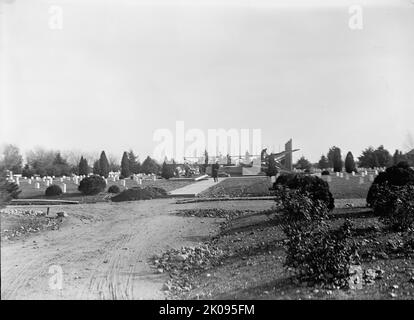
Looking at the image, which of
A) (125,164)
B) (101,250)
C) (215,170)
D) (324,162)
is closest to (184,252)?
(101,250)

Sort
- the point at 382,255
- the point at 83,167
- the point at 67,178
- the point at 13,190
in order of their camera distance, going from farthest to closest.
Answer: the point at 67,178, the point at 83,167, the point at 13,190, the point at 382,255

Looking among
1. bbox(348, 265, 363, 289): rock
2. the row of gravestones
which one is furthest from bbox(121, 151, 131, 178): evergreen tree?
bbox(348, 265, 363, 289): rock

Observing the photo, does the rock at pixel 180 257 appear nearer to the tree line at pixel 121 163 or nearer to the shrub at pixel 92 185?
the tree line at pixel 121 163

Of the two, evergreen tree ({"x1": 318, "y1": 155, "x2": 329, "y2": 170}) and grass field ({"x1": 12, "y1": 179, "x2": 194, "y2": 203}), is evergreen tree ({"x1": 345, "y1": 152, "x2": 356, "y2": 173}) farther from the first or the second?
grass field ({"x1": 12, "y1": 179, "x2": 194, "y2": 203})

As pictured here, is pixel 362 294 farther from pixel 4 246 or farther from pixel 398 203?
pixel 4 246

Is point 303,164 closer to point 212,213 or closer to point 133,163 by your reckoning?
point 212,213
